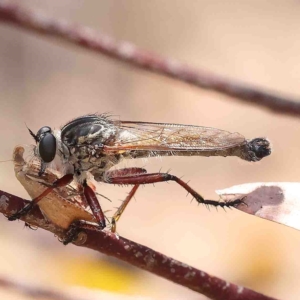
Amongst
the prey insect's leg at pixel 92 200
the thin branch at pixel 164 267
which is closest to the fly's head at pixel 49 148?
the prey insect's leg at pixel 92 200

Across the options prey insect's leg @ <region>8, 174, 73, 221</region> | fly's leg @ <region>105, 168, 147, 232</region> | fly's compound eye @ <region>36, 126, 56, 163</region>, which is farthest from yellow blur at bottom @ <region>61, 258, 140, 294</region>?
prey insect's leg @ <region>8, 174, 73, 221</region>

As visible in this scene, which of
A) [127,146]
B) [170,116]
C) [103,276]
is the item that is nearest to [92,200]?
[127,146]

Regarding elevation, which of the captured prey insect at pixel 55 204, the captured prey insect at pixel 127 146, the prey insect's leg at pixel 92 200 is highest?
the captured prey insect at pixel 127 146

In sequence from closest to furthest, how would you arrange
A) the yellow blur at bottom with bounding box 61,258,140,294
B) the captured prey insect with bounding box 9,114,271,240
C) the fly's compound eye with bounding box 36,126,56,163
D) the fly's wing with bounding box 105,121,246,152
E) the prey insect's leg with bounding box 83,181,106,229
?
the prey insect's leg with bounding box 83,181,106,229 < the fly's compound eye with bounding box 36,126,56,163 < the captured prey insect with bounding box 9,114,271,240 < the fly's wing with bounding box 105,121,246,152 < the yellow blur at bottom with bounding box 61,258,140,294

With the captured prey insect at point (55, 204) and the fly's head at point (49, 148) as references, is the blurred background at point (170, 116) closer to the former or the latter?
the fly's head at point (49, 148)

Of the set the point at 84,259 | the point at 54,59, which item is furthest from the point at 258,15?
the point at 84,259

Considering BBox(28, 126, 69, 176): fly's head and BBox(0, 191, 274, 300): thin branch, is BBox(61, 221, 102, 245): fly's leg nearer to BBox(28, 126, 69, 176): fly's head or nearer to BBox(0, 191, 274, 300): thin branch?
BBox(0, 191, 274, 300): thin branch
